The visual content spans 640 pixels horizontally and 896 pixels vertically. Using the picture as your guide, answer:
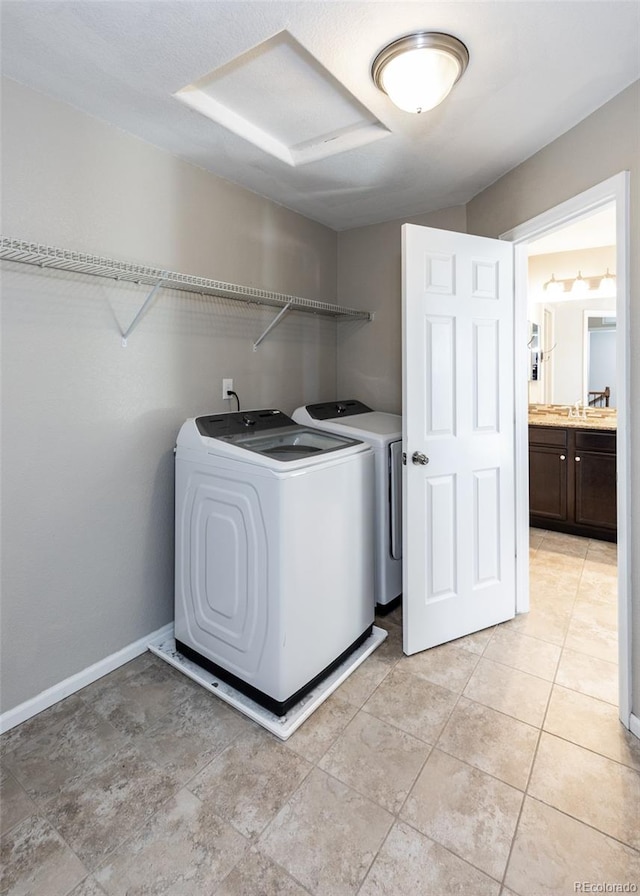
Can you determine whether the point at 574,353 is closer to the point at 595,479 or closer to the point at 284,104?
the point at 595,479

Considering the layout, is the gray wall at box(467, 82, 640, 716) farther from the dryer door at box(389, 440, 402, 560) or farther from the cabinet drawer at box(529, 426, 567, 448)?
the cabinet drawer at box(529, 426, 567, 448)

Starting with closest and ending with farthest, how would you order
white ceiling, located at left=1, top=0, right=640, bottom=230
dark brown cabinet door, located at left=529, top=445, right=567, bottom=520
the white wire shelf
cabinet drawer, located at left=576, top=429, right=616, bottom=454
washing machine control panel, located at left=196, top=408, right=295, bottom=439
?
white ceiling, located at left=1, top=0, right=640, bottom=230
the white wire shelf
washing machine control panel, located at left=196, top=408, right=295, bottom=439
cabinet drawer, located at left=576, top=429, right=616, bottom=454
dark brown cabinet door, located at left=529, top=445, right=567, bottom=520

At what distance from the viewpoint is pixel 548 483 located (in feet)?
12.2

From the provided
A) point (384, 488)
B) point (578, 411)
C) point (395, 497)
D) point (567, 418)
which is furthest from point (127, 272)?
point (578, 411)

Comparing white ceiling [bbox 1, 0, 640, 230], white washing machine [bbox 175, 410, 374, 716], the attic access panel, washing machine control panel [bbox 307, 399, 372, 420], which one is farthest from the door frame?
washing machine control panel [bbox 307, 399, 372, 420]

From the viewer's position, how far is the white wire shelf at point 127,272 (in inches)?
61.3

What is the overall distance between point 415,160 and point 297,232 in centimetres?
94

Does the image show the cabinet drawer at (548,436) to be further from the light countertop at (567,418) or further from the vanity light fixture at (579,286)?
the vanity light fixture at (579,286)

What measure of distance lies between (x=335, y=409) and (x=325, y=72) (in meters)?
1.66

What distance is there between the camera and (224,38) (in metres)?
1.41

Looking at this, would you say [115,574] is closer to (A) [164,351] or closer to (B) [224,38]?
(A) [164,351]

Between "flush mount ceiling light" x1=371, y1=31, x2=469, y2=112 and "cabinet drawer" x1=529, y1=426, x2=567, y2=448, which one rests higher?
"flush mount ceiling light" x1=371, y1=31, x2=469, y2=112

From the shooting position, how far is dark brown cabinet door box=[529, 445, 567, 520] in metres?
3.65

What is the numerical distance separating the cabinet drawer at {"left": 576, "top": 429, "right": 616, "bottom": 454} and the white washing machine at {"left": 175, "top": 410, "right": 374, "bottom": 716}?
224cm
